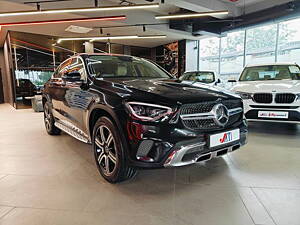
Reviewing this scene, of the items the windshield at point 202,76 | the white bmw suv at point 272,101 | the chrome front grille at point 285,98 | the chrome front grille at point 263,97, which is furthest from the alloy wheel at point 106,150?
the windshield at point 202,76

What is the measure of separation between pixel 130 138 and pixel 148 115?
A: 238 mm

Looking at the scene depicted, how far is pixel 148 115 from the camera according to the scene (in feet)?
5.32

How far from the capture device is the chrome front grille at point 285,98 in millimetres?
3281

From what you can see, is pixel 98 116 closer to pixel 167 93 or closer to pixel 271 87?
pixel 167 93

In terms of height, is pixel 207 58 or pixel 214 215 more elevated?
pixel 207 58

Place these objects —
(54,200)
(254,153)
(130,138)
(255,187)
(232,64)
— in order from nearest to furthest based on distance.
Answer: (130,138) < (54,200) < (255,187) < (254,153) < (232,64)

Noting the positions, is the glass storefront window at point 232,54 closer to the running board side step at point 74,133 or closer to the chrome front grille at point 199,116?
the running board side step at point 74,133

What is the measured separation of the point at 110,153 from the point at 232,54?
9.96 m

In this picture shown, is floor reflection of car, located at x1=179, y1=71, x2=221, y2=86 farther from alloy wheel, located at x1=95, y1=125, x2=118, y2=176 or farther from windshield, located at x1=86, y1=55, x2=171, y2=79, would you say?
alloy wheel, located at x1=95, y1=125, x2=118, y2=176

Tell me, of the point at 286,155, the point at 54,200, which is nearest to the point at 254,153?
the point at 286,155

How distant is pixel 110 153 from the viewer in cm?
197

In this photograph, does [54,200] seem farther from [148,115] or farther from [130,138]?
[148,115]

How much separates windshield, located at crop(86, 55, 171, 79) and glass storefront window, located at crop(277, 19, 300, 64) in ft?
23.6

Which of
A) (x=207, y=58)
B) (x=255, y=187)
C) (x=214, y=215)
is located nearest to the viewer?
(x=214, y=215)
